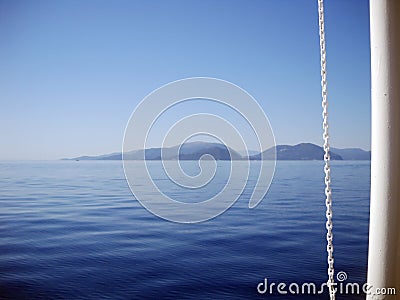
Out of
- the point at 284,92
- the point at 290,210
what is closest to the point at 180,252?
the point at 290,210

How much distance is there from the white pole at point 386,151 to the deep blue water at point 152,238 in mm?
1292

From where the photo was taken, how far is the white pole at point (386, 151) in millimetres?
917

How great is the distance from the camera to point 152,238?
2613 mm

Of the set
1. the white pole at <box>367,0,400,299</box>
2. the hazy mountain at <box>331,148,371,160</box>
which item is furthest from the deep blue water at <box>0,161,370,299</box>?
the white pole at <box>367,0,400,299</box>

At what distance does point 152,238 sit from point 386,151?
6.26 ft

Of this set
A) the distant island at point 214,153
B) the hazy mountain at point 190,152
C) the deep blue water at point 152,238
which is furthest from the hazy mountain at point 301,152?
the hazy mountain at point 190,152

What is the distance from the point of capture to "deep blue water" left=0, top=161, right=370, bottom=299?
7.39 ft

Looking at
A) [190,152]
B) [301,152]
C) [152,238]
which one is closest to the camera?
[152,238]

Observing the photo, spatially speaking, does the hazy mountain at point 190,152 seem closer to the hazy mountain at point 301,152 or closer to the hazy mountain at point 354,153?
the hazy mountain at point 301,152

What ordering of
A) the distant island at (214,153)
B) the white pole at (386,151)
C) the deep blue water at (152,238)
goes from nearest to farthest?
the white pole at (386,151) < the deep blue water at (152,238) < the distant island at (214,153)

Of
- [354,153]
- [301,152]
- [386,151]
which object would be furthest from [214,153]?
[386,151]

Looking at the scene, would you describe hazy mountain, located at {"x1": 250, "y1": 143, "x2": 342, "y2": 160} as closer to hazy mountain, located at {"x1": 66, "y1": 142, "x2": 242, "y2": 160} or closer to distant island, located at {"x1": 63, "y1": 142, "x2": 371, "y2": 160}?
distant island, located at {"x1": 63, "y1": 142, "x2": 371, "y2": 160}

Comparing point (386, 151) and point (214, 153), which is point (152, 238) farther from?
point (386, 151)

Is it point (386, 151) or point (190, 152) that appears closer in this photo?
point (386, 151)
